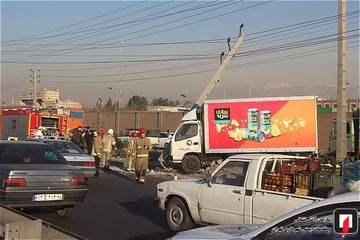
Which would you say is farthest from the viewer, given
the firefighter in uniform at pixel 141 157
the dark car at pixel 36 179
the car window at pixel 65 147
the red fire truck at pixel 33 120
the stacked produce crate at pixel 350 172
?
the red fire truck at pixel 33 120

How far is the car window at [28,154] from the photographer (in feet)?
29.1

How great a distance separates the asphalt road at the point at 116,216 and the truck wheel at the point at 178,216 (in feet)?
0.57

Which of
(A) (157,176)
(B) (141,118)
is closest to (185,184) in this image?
(A) (157,176)

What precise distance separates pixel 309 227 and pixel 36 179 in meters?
6.10

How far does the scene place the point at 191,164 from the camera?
20453 mm

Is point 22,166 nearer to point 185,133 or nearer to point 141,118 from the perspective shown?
point 185,133

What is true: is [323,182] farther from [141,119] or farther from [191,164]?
[141,119]

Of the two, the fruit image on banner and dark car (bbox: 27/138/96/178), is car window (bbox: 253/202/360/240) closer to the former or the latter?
dark car (bbox: 27/138/96/178)

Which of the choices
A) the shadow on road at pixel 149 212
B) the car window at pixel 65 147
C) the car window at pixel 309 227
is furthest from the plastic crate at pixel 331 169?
the car window at pixel 65 147

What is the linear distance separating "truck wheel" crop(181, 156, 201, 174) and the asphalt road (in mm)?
5455

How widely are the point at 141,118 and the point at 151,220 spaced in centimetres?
4114

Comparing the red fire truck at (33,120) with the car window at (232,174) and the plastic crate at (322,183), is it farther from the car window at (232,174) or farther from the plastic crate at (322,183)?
the plastic crate at (322,183)

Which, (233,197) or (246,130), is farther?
(246,130)

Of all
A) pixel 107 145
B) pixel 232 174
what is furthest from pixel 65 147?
pixel 232 174
